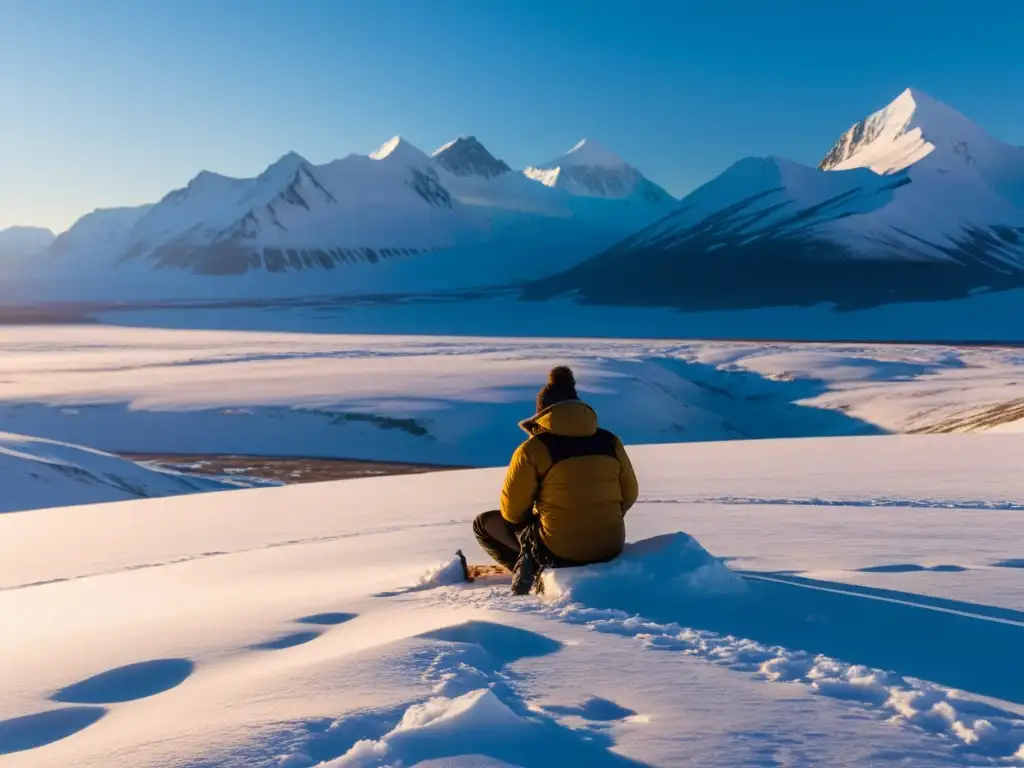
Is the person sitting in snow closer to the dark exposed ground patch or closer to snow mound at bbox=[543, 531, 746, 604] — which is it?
snow mound at bbox=[543, 531, 746, 604]

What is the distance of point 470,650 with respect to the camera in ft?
11.5

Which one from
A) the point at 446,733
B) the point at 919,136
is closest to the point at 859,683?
the point at 446,733

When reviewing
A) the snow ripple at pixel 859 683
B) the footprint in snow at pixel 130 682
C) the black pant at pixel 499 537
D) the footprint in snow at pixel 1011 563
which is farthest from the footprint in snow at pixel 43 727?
the footprint in snow at pixel 1011 563

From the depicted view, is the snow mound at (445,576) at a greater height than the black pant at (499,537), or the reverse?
the black pant at (499,537)

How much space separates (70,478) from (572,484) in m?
10.7

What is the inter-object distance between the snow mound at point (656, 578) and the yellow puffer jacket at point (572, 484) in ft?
0.59

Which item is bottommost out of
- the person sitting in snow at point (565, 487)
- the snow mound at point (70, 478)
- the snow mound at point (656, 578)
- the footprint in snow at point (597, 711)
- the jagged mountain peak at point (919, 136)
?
the snow mound at point (70, 478)

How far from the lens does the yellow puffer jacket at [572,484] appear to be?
4395 mm

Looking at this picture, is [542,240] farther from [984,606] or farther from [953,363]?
[984,606]

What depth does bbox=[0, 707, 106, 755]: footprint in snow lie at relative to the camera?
9.68 feet

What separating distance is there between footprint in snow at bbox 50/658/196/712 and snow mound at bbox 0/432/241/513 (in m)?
9.30

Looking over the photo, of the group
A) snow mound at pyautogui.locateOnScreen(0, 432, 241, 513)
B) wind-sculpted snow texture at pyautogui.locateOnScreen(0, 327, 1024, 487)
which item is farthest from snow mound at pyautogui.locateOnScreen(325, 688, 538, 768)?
wind-sculpted snow texture at pyautogui.locateOnScreen(0, 327, 1024, 487)

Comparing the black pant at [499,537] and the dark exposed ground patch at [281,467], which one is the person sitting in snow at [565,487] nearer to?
the black pant at [499,537]

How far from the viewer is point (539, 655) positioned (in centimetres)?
352
